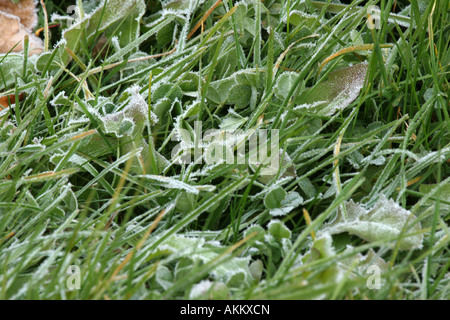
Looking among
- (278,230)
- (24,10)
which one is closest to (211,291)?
(278,230)

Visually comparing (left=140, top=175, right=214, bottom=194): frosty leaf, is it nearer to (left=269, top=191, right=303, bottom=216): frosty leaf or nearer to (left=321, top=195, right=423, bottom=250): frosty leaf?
(left=269, top=191, right=303, bottom=216): frosty leaf

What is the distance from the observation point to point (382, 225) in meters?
1.00

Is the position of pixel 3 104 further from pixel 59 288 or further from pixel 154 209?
pixel 59 288

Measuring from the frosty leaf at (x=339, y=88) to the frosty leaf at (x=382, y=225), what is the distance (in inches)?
13.6

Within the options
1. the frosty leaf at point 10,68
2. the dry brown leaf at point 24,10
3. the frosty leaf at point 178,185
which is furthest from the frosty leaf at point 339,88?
the dry brown leaf at point 24,10

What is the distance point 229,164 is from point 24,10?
982mm

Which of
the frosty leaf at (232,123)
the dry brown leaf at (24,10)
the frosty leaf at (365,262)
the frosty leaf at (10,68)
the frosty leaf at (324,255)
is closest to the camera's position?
the frosty leaf at (324,255)

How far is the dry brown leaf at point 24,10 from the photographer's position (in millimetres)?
1662

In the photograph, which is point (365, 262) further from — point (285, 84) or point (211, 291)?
point (285, 84)

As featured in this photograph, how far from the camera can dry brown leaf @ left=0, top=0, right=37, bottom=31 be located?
1.66 meters

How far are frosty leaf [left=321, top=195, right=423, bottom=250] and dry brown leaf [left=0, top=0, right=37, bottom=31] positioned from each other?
3.97ft

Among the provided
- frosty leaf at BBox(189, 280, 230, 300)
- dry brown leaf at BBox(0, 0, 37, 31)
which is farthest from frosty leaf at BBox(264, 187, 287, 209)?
dry brown leaf at BBox(0, 0, 37, 31)

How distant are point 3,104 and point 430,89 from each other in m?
1.23

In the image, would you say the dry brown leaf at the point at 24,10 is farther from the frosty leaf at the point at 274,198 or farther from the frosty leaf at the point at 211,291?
the frosty leaf at the point at 211,291
